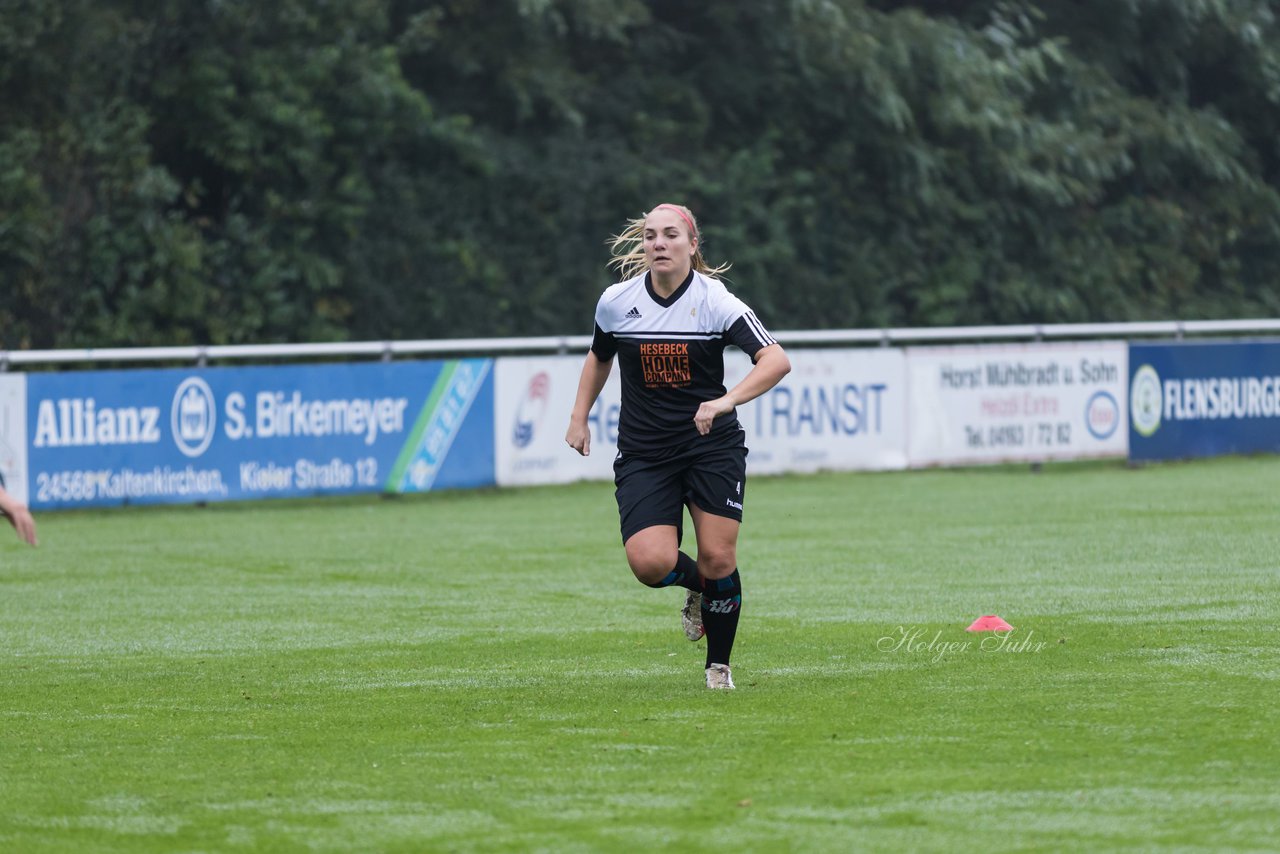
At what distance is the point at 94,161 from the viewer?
27.2 m

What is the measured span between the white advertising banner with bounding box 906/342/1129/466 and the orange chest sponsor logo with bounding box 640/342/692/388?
13.2 meters

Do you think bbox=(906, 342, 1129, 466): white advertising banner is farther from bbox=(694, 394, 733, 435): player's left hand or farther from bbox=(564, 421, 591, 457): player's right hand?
bbox=(694, 394, 733, 435): player's left hand

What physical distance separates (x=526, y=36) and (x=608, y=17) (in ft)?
4.42

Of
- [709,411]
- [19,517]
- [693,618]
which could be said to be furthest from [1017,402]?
[19,517]

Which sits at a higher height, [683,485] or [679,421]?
[679,421]

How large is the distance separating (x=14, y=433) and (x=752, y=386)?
10984 millimetres

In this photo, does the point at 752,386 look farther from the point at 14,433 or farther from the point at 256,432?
the point at 256,432

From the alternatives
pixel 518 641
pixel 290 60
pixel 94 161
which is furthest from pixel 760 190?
pixel 518 641

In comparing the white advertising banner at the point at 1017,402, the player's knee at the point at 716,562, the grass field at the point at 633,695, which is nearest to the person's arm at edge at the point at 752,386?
the player's knee at the point at 716,562

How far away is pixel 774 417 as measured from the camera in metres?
20.6

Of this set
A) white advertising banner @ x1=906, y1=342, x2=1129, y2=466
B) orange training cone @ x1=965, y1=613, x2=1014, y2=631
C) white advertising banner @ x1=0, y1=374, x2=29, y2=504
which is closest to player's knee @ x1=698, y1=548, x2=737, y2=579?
orange training cone @ x1=965, y1=613, x2=1014, y2=631

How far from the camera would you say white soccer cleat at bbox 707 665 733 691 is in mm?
8039

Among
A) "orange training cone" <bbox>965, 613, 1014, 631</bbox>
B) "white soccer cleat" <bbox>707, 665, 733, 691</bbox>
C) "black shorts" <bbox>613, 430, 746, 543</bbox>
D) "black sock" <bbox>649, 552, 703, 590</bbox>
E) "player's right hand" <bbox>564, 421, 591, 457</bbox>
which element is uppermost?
"player's right hand" <bbox>564, 421, 591, 457</bbox>

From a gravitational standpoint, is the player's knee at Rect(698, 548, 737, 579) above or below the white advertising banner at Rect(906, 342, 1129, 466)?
above
